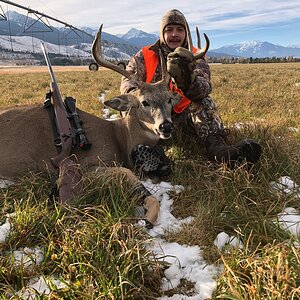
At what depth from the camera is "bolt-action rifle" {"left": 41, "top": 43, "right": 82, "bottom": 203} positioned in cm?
342

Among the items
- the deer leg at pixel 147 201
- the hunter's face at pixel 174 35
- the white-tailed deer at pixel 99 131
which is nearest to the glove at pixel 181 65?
the white-tailed deer at pixel 99 131

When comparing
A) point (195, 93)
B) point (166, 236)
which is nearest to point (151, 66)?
point (195, 93)

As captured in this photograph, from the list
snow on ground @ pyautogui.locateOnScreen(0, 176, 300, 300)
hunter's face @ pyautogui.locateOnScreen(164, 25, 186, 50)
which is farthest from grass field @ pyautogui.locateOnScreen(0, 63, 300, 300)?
hunter's face @ pyautogui.locateOnScreen(164, 25, 186, 50)

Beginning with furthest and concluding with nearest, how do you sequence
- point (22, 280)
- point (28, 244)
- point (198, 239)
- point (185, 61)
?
point (185, 61), point (198, 239), point (28, 244), point (22, 280)

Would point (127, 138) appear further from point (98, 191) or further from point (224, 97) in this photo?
point (224, 97)

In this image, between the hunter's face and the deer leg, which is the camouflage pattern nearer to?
the hunter's face

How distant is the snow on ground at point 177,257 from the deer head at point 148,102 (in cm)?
128

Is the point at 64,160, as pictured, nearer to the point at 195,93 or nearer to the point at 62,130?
the point at 62,130

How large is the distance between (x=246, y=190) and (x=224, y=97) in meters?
7.25

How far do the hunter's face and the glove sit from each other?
139cm

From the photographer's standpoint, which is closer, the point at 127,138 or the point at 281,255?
the point at 281,255

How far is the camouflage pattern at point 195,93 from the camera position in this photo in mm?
4836

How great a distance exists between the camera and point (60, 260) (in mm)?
2609

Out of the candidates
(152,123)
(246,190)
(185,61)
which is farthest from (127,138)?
(246,190)
